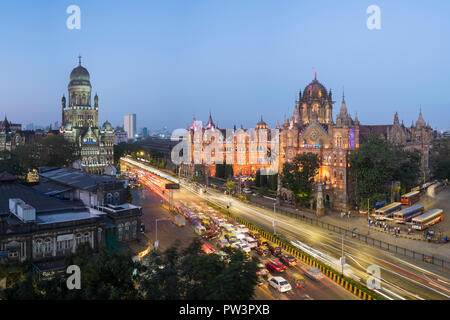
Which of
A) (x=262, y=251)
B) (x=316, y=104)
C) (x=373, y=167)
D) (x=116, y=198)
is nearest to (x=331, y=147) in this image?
(x=373, y=167)

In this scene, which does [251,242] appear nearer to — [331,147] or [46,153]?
[331,147]

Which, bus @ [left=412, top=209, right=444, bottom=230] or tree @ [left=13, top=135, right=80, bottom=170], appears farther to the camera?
tree @ [left=13, top=135, right=80, bottom=170]

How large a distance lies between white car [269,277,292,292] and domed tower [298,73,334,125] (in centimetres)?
8064

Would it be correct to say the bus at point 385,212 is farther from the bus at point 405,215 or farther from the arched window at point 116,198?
the arched window at point 116,198

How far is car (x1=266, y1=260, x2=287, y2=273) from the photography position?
122 ft

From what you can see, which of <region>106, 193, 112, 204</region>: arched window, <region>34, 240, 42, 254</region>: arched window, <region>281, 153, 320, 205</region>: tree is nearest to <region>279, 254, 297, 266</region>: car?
<region>34, 240, 42, 254</region>: arched window

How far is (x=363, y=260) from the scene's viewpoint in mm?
41688

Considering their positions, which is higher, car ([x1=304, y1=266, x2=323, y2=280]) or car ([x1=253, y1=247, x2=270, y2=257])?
car ([x1=253, y1=247, x2=270, y2=257])

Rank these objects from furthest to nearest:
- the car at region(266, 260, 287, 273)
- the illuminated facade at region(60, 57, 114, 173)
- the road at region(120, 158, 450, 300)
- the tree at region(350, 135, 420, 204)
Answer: the illuminated facade at region(60, 57, 114, 173), the tree at region(350, 135, 420, 204), the car at region(266, 260, 287, 273), the road at region(120, 158, 450, 300)

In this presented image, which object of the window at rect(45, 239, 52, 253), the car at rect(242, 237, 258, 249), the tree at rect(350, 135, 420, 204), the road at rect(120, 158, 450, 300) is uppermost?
the tree at rect(350, 135, 420, 204)

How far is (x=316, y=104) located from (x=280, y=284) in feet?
277

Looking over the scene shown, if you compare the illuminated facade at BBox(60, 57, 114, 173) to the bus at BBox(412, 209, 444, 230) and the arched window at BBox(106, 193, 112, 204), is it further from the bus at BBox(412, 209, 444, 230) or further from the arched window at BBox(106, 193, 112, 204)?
the bus at BBox(412, 209, 444, 230)
